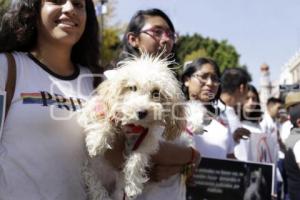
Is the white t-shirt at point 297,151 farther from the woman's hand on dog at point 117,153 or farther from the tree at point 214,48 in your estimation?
the tree at point 214,48

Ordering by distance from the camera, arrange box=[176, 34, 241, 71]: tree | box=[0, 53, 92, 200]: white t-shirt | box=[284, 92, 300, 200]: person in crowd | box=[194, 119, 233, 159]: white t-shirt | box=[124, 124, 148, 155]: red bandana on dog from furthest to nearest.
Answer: box=[176, 34, 241, 71]: tree < box=[284, 92, 300, 200]: person in crowd < box=[194, 119, 233, 159]: white t-shirt < box=[124, 124, 148, 155]: red bandana on dog < box=[0, 53, 92, 200]: white t-shirt

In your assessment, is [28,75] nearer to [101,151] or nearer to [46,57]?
[46,57]

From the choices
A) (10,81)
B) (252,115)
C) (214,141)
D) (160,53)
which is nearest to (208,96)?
(214,141)

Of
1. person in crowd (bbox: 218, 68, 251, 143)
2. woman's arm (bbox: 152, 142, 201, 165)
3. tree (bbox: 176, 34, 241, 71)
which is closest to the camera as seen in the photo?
woman's arm (bbox: 152, 142, 201, 165)

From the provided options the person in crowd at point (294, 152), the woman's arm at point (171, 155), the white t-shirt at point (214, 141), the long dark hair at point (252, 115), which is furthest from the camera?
the long dark hair at point (252, 115)

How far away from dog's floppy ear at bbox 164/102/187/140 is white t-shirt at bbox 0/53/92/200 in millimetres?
451

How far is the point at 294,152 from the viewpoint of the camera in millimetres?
5363

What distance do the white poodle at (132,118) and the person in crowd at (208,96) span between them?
59.5 inches

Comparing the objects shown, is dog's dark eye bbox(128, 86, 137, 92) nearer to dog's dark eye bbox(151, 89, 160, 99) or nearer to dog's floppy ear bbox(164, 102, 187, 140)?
dog's dark eye bbox(151, 89, 160, 99)

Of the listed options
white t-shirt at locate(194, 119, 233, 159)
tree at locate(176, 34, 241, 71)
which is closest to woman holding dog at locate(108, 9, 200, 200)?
white t-shirt at locate(194, 119, 233, 159)

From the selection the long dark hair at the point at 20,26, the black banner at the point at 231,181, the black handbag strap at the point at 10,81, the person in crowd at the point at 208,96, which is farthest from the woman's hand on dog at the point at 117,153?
the black banner at the point at 231,181

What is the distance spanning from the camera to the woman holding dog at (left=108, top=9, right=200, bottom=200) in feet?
8.17

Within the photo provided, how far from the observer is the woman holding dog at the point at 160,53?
249cm

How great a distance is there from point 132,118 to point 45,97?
45 centimetres
